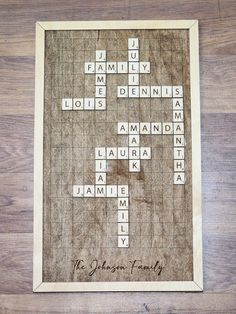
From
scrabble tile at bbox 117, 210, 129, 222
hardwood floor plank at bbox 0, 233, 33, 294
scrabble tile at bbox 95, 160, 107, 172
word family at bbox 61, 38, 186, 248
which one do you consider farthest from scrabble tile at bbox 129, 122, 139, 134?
hardwood floor plank at bbox 0, 233, 33, 294

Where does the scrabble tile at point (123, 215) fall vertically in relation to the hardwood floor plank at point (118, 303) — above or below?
above

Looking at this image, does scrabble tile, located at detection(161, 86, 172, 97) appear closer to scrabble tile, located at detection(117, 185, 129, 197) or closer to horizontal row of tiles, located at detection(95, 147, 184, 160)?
horizontal row of tiles, located at detection(95, 147, 184, 160)

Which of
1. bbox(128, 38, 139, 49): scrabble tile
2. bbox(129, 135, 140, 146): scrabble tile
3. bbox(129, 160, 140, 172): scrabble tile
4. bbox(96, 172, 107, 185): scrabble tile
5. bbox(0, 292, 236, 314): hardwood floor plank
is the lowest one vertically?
bbox(0, 292, 236, 314): hardwood floor plank

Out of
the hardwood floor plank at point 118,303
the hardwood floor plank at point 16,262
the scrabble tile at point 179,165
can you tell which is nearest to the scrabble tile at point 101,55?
the scrabble tile at point 179,165

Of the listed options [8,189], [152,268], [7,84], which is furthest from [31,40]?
[152,268]

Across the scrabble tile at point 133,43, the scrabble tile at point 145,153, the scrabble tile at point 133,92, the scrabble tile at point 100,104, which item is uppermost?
the scrabble tile at point 133,43

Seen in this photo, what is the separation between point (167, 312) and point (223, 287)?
0.15 metres

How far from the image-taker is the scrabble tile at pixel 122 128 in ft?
4.14

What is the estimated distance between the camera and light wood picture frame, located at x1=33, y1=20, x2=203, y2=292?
123 centimetres

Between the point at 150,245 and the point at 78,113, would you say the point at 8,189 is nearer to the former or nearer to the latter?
the point at 78,113

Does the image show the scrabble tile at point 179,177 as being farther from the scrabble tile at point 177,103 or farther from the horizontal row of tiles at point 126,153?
the scrabble tile at point 177,103

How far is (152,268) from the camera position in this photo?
1233mm

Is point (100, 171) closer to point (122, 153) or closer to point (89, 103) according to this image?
point (122, 153)

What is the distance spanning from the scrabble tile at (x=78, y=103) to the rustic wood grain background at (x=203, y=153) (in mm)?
111
